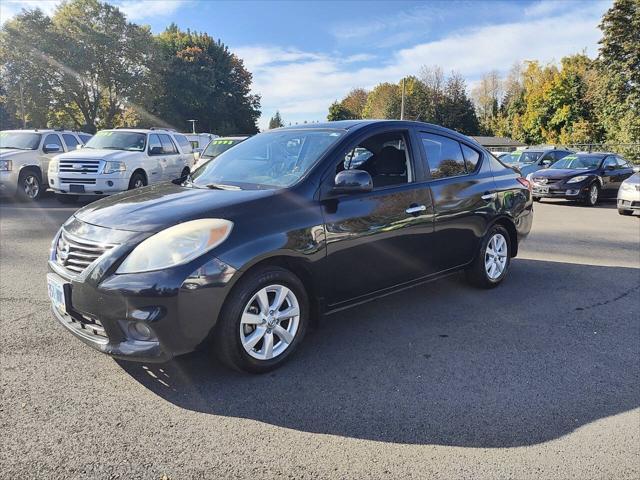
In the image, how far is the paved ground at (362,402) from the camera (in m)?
2.56

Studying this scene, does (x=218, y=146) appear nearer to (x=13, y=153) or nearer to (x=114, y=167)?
(x=114, y=167)

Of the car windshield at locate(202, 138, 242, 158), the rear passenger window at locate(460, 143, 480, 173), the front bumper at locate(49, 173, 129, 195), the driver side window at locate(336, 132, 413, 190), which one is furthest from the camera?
the car windshield at locate(202, 138, 242, 158)

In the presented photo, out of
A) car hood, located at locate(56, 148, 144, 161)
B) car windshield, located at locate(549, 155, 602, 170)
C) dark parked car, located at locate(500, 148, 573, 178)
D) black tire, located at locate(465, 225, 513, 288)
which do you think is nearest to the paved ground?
black tire, located at locate(465, 225, 513, 288)

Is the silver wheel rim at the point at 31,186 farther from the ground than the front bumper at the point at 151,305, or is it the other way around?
the silver wheel rim at the point at 31,186

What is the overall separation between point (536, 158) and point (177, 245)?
820 inches

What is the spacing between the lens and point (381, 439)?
9.08ft

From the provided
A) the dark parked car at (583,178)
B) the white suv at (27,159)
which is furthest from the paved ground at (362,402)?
the dark parked car at (583,178)

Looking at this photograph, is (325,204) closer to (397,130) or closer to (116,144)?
(397,130)

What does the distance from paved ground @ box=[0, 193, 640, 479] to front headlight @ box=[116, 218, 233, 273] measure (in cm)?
86

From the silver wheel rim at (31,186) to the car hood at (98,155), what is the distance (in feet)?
5.09

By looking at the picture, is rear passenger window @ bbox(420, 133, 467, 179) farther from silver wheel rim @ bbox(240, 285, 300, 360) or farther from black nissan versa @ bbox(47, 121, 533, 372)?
silver wheel rim @ bbox(240, 285, 300, 360)

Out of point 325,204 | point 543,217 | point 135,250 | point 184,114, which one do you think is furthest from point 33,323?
point 184,114

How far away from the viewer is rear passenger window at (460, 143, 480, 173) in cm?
522

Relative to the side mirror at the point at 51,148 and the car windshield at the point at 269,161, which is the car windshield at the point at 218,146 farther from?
the car windshield at the point at 269,161
